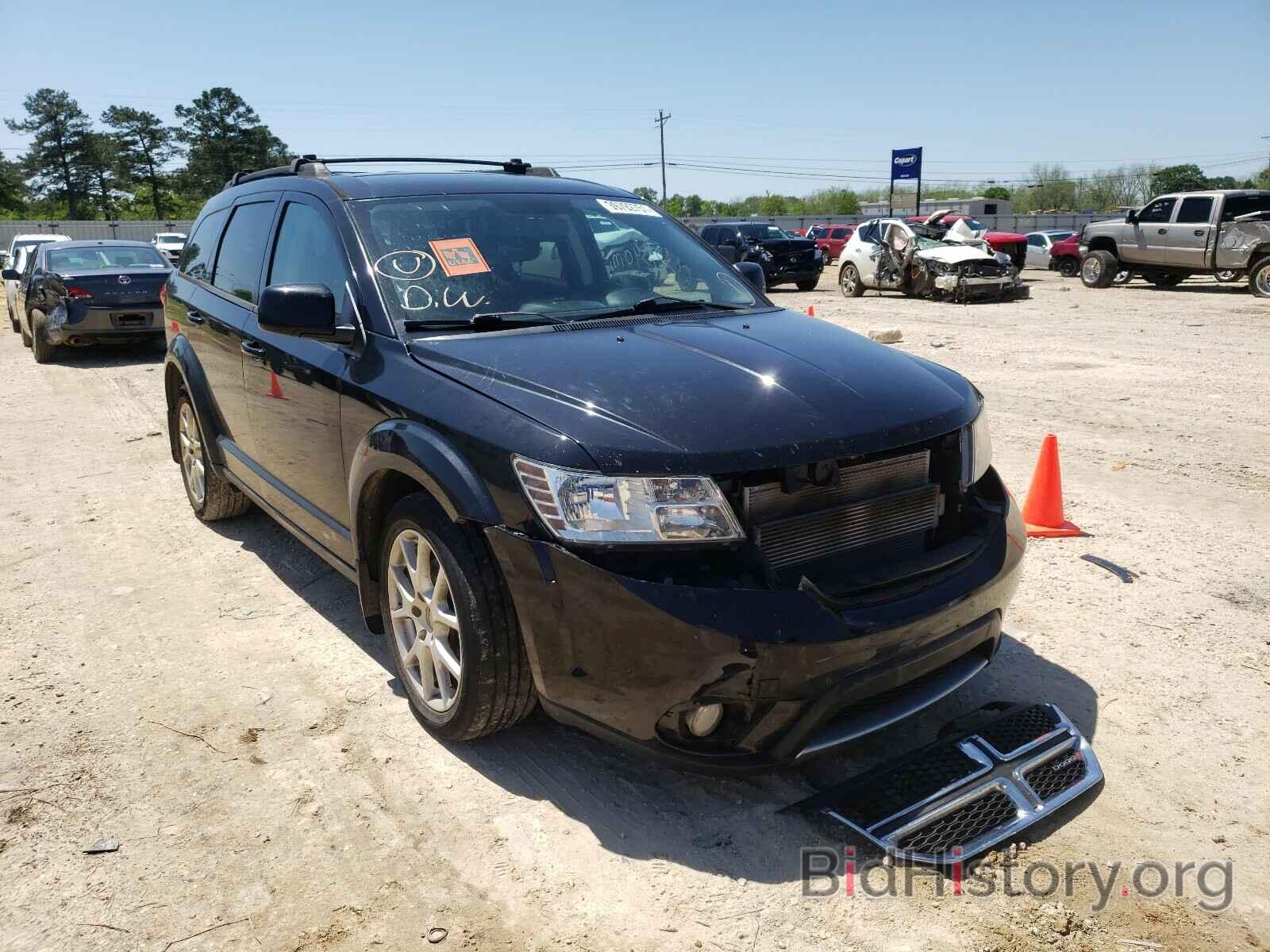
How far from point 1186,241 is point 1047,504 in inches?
672

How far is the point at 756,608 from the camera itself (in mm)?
2404

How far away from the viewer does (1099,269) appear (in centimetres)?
2089

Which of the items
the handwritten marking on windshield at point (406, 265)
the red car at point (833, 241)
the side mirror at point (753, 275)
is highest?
the handwritten marking on windshield at point (406, 265)

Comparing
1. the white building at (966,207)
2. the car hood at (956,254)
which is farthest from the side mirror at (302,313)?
the white building at (966,207)

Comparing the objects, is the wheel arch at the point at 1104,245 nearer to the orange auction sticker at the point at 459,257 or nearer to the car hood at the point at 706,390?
the car hood at the point at 706,390

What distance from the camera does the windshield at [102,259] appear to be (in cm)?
1291

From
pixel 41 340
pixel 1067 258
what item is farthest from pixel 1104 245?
pixel 41 340

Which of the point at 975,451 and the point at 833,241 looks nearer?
the point at 975,451

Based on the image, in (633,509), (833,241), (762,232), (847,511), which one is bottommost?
(833,241)

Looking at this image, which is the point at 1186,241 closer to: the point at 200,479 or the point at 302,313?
the point at 200,479

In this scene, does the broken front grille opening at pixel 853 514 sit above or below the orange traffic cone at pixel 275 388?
below

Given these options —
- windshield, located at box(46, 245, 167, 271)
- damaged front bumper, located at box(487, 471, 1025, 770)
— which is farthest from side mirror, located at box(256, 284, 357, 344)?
windshield, located at box(46, 245, 167, 271)

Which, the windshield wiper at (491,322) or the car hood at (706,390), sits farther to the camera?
the windshield wiper at (491,322)

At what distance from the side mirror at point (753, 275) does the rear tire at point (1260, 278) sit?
17.4 metres
